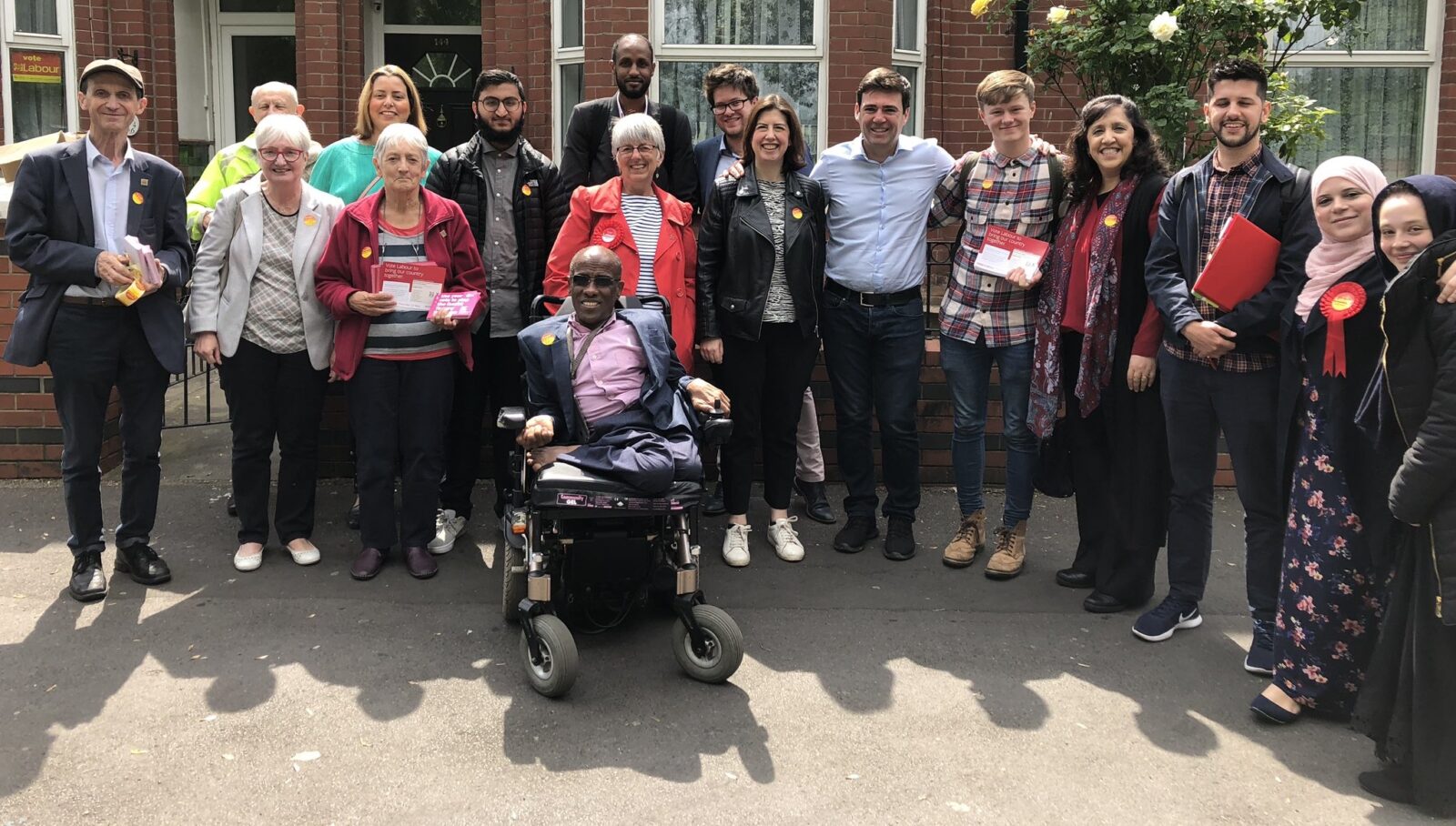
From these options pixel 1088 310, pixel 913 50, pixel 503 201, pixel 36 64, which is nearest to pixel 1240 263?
pixel 1088 310

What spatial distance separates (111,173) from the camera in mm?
5121

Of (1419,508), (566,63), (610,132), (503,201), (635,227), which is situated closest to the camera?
(1419,508)

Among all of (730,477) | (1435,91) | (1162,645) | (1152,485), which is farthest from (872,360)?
(1435,91)

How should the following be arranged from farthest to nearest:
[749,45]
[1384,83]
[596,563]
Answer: [1384,83] < [749,45] < [596,563]

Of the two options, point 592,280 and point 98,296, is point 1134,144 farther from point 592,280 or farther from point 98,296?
point 98,296

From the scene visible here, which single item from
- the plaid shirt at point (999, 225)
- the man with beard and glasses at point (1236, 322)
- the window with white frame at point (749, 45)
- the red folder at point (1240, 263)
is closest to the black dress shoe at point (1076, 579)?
the man with beard and glasses at point (1236, 322)

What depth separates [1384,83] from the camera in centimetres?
977

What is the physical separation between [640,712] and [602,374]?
1327 millimetres

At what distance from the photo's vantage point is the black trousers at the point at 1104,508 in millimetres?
5070

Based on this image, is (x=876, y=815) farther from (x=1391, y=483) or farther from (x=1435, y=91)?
(x=1435, y=91)

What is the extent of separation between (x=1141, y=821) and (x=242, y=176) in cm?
474

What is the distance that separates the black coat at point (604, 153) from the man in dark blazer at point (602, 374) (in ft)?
4.81

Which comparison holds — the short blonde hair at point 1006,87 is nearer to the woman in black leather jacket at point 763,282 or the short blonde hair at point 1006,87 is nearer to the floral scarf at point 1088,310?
the floral scarf at point 1088,310

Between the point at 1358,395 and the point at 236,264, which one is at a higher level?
the point at 236,264
